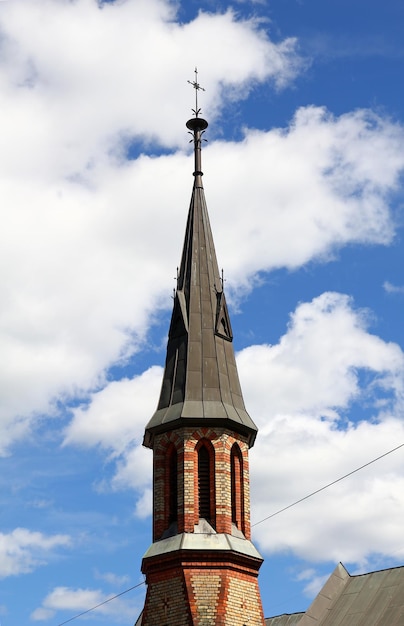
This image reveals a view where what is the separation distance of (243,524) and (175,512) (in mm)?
2054

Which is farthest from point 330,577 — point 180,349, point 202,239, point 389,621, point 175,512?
point 202,239

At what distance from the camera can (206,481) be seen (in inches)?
1230

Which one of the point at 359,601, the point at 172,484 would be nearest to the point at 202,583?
the point at 172,484

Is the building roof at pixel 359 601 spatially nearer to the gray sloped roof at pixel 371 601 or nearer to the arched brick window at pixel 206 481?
the gray sloped roof at pixel 371 601

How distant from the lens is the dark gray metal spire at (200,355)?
105 feet

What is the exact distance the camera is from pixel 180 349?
110 feet

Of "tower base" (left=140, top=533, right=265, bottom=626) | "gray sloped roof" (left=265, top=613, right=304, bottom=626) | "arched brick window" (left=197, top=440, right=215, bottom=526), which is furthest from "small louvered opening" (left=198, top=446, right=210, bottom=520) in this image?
"gray sloped roof" (left=265, top=613, right=304, bottom=626)

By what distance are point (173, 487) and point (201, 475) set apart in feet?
3.26

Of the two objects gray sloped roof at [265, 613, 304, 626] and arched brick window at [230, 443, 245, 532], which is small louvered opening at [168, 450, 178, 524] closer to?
arched brick window at [230, 443, 245, 532]

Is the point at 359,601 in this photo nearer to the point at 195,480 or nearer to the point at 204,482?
the point at 204,482

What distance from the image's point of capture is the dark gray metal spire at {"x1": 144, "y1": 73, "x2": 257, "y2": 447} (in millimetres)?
32000

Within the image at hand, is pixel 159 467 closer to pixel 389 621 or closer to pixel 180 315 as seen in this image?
pixel 180 315

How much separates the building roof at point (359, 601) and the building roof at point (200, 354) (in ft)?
17.4

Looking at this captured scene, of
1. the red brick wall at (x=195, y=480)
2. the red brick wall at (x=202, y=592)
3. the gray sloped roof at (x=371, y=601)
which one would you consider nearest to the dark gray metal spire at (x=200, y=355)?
the red brick wall at (x=195, y=480)
